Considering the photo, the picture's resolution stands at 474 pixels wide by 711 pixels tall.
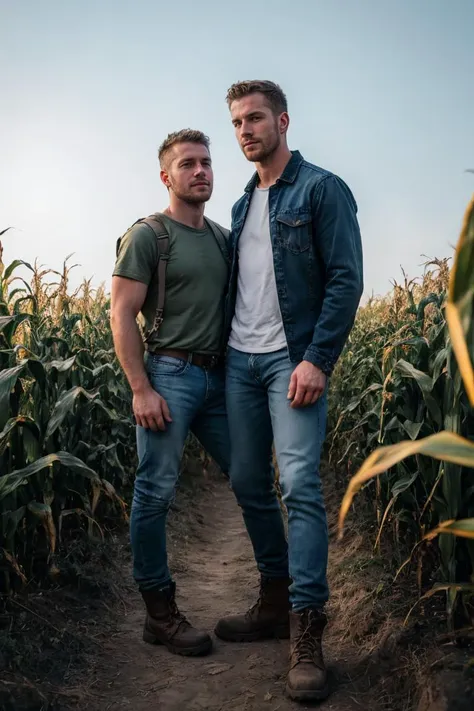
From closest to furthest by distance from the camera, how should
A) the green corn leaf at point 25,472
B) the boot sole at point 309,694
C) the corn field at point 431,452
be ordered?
1. the corn field at point 431,452
2. the boot sole at point 309,694
3. the green corn leaf at point 25,472

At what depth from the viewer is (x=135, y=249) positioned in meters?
2.99

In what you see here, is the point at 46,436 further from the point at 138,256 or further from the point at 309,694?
the point at 309,694

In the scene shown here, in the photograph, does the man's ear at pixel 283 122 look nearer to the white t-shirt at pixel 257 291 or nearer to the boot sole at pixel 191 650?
the white t-shirt at pixel 257 291

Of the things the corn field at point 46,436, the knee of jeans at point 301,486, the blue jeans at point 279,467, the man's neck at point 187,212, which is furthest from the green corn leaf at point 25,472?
the man's neck at point 187,212

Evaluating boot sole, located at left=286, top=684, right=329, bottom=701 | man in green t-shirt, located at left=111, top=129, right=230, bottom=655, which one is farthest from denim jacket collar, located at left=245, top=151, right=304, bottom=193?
boot sole, located at left=286, top=684, right=329, bottom=701

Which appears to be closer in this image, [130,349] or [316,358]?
[316,358]

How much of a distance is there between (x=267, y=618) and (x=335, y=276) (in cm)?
165

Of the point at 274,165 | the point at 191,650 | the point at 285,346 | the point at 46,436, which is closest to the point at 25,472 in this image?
the point at 46,436

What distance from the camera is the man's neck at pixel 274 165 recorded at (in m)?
3.00

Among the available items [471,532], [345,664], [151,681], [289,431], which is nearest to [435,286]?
[289,431]

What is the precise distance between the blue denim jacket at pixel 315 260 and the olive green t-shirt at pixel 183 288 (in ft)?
1.31

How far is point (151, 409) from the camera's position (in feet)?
9.70

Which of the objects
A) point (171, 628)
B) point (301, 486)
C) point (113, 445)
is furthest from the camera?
point (113, 445)

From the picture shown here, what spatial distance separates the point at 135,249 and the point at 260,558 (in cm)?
156
